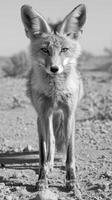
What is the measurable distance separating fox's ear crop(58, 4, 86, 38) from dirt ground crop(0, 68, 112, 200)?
1751mm

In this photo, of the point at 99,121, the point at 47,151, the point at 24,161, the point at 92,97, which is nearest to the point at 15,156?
the point at 24,161

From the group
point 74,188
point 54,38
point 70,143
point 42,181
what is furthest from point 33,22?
point 74,188

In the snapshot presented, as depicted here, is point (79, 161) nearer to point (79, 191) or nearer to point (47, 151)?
point (47, 151)

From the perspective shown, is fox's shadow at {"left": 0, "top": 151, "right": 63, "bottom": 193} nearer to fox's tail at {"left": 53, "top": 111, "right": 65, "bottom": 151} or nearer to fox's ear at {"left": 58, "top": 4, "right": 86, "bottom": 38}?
fox's tail at {"left": 53, "top": 111, "right": 65, "bottom": 151}

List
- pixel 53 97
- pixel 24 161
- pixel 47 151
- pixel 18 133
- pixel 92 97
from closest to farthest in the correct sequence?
1. pixel 53 97
2. pixel 47 151
3. pixel 24 161
4. pixel 18 133
5. pixel 92 97

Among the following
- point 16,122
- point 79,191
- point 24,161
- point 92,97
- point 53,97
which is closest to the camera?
point 79,191

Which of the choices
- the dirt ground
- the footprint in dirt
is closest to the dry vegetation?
the dirt ground

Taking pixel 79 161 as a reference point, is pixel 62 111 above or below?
above

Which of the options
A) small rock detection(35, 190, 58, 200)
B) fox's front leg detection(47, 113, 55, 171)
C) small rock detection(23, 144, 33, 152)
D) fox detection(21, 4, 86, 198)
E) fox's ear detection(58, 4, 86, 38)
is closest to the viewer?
small rock detection(35, 190, 58, 200)

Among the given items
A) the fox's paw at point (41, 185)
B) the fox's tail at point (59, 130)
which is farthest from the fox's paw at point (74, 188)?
→ the fox's tail at point (59, 130)

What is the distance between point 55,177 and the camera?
562 centimetres

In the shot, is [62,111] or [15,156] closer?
[62,111]

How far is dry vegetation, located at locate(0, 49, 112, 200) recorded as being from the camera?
502cm

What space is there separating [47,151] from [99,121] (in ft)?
9.14
